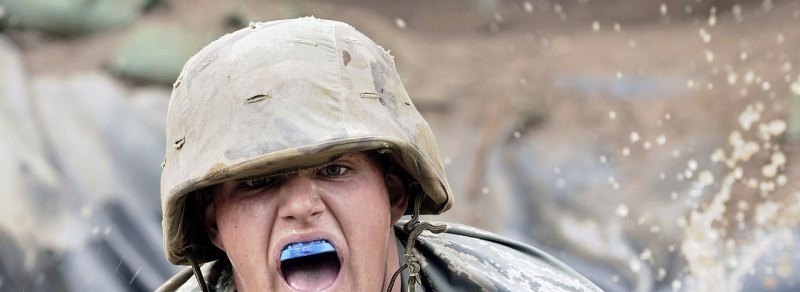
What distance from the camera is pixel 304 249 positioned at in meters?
2.28

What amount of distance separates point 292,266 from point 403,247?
0.38 meters

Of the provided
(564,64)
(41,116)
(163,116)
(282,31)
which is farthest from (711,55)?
(282,31)

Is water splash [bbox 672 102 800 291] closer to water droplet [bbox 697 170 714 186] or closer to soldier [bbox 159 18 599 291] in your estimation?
water droplet [bbox 697 170 714 186]

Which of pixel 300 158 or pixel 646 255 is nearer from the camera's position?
pixel 300 158

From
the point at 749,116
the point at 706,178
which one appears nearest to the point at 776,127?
the point at 749,116

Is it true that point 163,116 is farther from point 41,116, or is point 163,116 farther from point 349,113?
point 349,113

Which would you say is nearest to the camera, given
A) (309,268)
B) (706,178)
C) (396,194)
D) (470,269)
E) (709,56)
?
(309,268)

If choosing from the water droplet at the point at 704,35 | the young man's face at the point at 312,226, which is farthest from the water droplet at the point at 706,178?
the young man's face at the point at 312,226

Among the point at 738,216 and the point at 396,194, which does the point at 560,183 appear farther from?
the point at 396,194

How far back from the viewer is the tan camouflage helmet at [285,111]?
223 centimetres

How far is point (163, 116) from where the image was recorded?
191 inches

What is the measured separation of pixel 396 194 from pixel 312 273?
0.28 meters

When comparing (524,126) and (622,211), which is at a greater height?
(524,126)

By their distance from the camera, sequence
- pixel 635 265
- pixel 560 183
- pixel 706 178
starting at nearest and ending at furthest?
pixel 635 265
pixel 706 178
pixel 560 183
